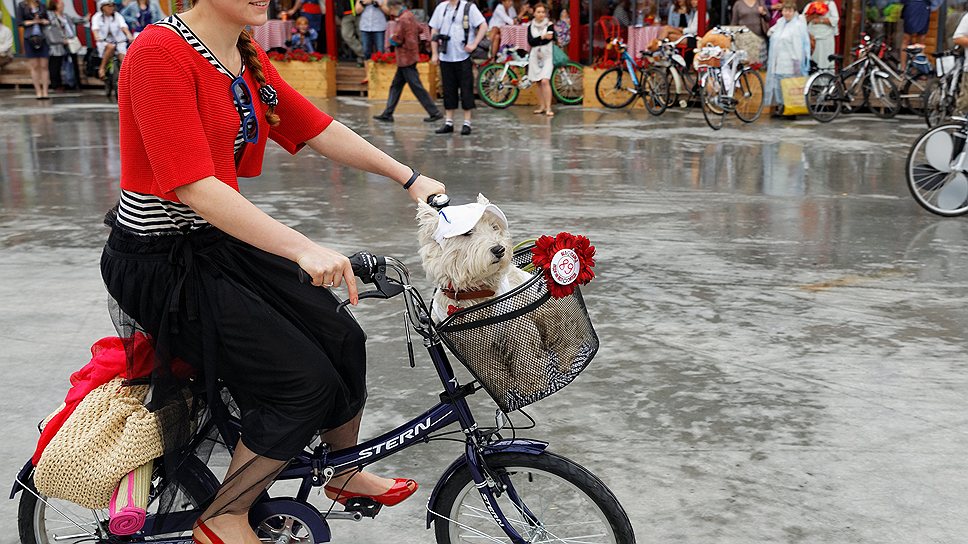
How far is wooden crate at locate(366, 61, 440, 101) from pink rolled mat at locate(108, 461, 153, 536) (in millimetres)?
17037

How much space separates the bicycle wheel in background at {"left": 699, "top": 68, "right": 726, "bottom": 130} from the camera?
14798mm

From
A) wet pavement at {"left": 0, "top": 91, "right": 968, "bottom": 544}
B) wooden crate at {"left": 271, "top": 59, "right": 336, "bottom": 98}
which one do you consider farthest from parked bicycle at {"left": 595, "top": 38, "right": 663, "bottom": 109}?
wooden crate at {"left": 271, "top": 59, "right": 336, "bottom": 98}

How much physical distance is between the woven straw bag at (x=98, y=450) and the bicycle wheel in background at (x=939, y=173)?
6912 mm

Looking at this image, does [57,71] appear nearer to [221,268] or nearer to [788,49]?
[788,49]

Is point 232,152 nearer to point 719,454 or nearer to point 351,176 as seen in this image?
point 719,454

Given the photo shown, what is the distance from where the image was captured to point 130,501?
2.76 meters

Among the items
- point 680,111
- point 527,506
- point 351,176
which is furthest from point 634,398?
point 680,111

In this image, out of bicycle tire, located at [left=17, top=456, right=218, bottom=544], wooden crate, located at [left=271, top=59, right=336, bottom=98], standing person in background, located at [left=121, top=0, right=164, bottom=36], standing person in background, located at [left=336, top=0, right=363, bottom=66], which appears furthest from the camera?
standing person in background, located at [left=336, top=0, right=363, bottom=66]

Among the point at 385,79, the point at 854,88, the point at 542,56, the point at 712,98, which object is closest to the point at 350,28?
the point at 385,79

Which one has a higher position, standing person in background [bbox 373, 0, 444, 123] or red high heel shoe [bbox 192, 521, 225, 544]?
standing person in background [bbox 373, 0, 444, 123]

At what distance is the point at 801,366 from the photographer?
5.01m

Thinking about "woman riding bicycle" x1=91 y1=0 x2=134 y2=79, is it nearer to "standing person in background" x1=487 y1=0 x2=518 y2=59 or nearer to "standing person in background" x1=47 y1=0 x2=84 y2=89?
"standing person in background" x1=47 y1=0 x2=84 y2=89

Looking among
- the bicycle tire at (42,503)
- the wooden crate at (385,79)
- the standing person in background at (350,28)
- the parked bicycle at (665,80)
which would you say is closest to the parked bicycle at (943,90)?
the parked bicycle at (665,80)

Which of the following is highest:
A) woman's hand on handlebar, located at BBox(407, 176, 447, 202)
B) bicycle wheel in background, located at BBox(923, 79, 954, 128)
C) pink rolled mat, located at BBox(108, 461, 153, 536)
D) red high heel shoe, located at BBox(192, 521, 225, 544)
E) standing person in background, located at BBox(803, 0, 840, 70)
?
standing person in background, located at BBox(803, 0, 840, 70)
